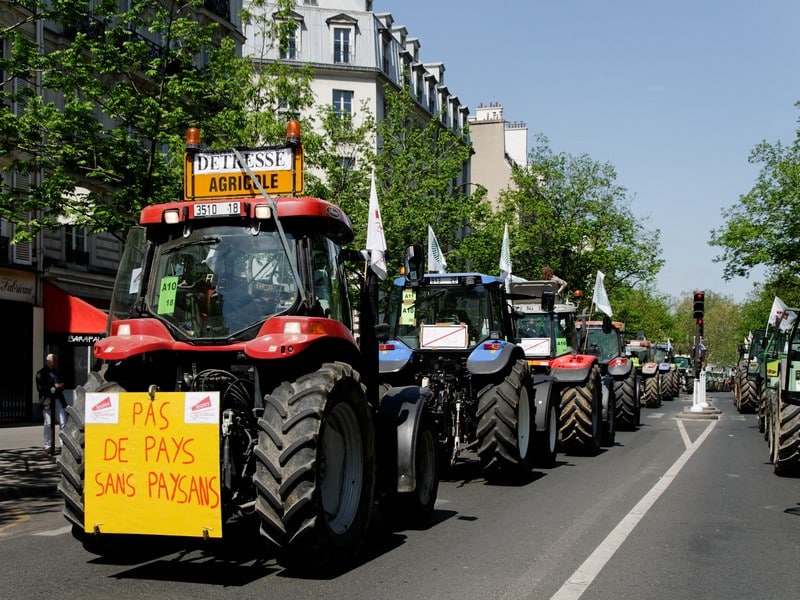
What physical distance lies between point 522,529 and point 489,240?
32586mm

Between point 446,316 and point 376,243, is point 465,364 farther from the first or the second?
point 376,243

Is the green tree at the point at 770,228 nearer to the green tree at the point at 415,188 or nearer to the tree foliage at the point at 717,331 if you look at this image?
the green tree at the point at 415,188

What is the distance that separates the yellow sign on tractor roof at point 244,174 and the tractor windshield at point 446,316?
4875 mm

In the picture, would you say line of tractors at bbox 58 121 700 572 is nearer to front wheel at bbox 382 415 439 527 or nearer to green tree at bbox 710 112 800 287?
front wheel at bbox 382 415 439 527

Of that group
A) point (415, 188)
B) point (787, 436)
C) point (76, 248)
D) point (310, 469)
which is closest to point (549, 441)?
point (787, 436)

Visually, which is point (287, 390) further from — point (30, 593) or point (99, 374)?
point (30, 593)

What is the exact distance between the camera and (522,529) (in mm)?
8398

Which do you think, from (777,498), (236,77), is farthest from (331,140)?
(777,498)

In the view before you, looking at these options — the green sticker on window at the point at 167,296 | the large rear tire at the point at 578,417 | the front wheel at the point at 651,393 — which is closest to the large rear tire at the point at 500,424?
the large rear tire at the point at 578,417

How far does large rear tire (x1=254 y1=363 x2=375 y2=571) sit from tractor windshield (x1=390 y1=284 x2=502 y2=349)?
16.3 feet

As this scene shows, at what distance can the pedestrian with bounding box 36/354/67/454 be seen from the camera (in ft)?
50.1

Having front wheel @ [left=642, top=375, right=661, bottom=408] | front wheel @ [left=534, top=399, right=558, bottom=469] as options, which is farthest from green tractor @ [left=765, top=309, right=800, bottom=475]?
front wheel @ [left=642, top=375, right=661, bottom=408]

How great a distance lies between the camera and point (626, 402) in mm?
21062

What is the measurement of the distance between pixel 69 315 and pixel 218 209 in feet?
57.3
